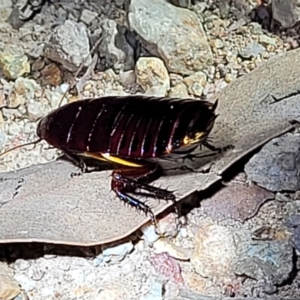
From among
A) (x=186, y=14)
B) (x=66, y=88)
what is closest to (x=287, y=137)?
(x=186, y=14)

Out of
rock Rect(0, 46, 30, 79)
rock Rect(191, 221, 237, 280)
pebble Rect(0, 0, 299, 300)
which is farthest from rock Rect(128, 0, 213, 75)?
rock Rect(191, 221, 237, 280)

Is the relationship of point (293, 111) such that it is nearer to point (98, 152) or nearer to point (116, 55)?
point (98, 152)

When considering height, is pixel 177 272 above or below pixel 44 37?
below

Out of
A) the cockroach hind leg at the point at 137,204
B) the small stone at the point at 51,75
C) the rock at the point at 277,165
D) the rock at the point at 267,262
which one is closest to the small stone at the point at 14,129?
the small stone at the point at 51,75

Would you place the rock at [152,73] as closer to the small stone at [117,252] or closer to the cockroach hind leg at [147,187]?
the cockroach hind leg at [147,187]

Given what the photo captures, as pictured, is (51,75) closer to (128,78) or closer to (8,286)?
(128,78)

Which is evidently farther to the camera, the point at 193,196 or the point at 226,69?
the point at 226,69
